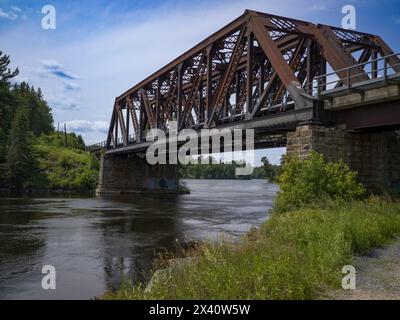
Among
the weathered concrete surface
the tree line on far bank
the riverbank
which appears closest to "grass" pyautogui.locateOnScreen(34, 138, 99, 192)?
the tree line on far bank

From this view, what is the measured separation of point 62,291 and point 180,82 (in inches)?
1283

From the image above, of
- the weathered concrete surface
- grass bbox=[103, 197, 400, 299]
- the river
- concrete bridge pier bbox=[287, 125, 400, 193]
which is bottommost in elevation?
the river

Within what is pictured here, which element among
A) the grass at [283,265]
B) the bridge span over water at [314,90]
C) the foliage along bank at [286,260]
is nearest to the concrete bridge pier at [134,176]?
the bridge span over water at [314,90]

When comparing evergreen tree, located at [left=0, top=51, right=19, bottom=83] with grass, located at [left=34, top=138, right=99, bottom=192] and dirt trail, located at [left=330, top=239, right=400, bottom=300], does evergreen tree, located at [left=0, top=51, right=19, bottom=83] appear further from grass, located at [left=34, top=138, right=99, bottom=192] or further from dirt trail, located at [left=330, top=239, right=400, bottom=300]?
dirt trail, located at [left=330, top=239, right=400, bottom=300]

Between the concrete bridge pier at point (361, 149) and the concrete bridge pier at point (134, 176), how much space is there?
170 ft

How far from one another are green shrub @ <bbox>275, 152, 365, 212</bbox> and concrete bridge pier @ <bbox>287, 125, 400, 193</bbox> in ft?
5.78

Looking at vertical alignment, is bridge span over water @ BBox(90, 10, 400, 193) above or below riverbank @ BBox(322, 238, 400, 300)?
above

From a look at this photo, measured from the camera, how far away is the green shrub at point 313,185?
55.5 ft

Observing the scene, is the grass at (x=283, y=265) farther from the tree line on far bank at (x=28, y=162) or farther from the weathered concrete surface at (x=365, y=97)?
the tree line on far bank at (x=28, y=162)

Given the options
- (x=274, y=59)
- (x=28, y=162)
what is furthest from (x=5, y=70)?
(x=274, y=59)

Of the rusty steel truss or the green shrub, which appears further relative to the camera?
the rusty steel truss

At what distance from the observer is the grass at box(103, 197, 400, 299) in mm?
6547
